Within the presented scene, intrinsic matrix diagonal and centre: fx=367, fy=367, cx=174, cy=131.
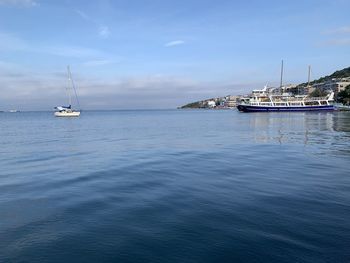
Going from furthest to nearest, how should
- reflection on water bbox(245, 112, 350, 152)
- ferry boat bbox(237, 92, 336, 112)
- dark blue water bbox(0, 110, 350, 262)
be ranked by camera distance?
ferry boat bbox(237, 92, 336, 112) < reflection on water bbox(245, 112, 350, 152) < dark blue water bbox(0, 110, 350, 262)

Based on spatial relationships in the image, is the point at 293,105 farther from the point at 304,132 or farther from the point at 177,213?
the point at 177,213

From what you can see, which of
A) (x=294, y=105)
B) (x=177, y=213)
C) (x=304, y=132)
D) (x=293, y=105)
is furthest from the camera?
(x=293, y=105)

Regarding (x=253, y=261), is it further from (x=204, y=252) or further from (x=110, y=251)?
(x=110, y=251)

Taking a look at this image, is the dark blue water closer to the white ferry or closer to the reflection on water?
the reflection on water

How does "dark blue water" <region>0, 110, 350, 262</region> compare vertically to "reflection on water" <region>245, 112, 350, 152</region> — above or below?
above

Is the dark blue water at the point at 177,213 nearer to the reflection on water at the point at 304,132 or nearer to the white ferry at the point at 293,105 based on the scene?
the reflection on water at the point at 304,132

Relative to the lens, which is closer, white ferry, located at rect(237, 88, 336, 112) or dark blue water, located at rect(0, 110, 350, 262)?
dark blue water, located at rect(0, 110, 350, 262)

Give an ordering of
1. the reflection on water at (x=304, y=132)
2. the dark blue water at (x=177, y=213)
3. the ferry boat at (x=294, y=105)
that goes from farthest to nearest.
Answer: the ferry boat at (x=294, y=105) < the reflection on water at (x=304, y=132) < the dark blue water at (x=177, y=213)

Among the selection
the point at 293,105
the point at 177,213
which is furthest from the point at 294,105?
the point at 177,213

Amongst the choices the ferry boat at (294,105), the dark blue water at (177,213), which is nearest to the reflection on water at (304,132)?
the dark blue water at (177,213)

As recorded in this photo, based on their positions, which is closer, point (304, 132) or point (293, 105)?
point (304, 132)

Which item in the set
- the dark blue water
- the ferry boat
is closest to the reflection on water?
the dark blue water

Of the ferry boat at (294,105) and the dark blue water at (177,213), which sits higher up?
the dark blue water at (177,213)

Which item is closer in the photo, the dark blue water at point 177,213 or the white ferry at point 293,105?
the dark blue water at point 177,213
